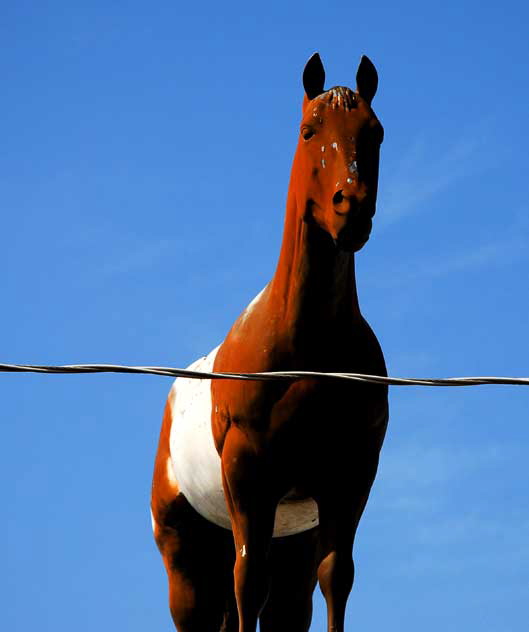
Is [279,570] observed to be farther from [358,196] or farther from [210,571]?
[358,196]

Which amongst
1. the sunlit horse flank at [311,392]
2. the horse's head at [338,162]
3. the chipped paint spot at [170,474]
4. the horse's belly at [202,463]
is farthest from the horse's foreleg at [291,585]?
the horse's head at [338,162]

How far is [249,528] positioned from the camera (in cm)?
816

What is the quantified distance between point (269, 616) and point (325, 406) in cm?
205

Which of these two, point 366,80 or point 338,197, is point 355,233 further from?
point 366,80

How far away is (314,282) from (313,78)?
1103 mm

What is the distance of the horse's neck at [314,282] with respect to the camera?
815 cm

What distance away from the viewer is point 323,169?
25.9 feet

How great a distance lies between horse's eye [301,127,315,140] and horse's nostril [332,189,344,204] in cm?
47

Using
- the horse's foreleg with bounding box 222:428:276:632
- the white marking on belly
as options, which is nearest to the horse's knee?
→ the horse's foreleg with bounding box 222:428:276:632

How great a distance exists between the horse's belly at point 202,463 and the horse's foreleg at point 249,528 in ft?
1.27

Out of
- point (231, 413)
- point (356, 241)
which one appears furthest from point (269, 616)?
point (356, 241)

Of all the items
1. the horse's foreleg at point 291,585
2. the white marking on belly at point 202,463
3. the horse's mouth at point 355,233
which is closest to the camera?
the horse's mouth at point 355,233

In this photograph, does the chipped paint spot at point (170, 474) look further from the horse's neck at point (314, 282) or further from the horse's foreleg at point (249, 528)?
the horse's neck at point (314, 282)

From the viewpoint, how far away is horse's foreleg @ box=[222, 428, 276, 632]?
8.12 metres
